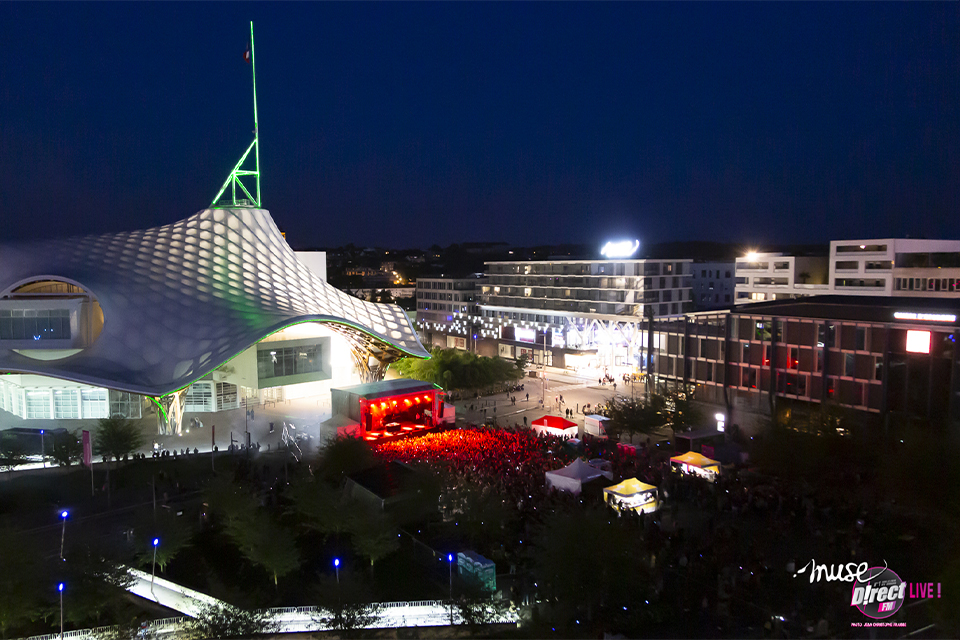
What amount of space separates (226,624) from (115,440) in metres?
14.3

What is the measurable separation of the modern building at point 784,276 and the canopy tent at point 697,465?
36.1 meters

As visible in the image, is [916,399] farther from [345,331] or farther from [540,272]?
[540,272]

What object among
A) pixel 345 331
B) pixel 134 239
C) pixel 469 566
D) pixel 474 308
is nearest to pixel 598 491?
pixel 469 566

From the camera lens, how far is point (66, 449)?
24125 millimetres

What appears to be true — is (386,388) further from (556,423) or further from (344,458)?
(344,458)

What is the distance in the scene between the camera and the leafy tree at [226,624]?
1308 centimetres

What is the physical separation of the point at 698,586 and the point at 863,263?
44367mm

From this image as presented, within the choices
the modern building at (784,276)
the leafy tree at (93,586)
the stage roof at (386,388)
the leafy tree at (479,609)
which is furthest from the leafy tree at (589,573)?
the modern building at (784,276)

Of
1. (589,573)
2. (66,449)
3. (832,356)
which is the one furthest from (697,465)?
(66,449)

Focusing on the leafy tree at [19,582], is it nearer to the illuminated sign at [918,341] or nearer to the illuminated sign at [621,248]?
the illuminated sign at [918,341]

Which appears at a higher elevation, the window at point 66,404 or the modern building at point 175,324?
the modern building at point 175,324

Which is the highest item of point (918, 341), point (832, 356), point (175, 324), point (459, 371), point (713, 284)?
point (713, 284)

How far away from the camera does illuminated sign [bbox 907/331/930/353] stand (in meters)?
29.5

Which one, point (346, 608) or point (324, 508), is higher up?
point (324, 508)
